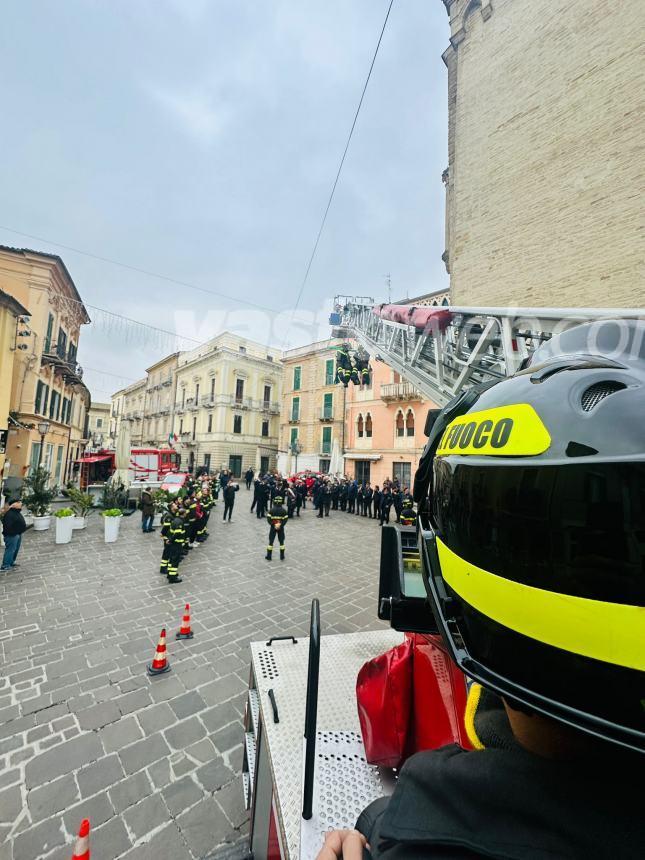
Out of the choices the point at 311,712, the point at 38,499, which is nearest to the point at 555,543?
the point at 311,712

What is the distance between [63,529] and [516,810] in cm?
1163

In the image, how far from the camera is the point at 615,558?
0.63m

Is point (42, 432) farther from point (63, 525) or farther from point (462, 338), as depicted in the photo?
point (462, 338)

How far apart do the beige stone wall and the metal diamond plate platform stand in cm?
923

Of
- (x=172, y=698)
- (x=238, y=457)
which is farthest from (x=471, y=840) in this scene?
(x=238, y=457)

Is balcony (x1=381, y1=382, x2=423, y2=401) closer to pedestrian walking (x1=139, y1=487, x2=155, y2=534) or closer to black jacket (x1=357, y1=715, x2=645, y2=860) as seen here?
pedestrian walking (x1=139, y1=487, x2=155, y2=534)

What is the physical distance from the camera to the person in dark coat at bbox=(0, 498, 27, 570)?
277 inches

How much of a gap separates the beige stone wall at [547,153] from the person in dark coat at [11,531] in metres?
12.4

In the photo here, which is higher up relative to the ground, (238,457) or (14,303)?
(14,303)

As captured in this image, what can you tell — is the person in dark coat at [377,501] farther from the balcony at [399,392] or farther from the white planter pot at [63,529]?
the white planter pot at [63,529]

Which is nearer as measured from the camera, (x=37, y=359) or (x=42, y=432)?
(x=42, y=432)

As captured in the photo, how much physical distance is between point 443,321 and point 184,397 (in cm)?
3992

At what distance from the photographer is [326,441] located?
29.7m

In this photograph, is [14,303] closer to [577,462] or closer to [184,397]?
[577,462]
